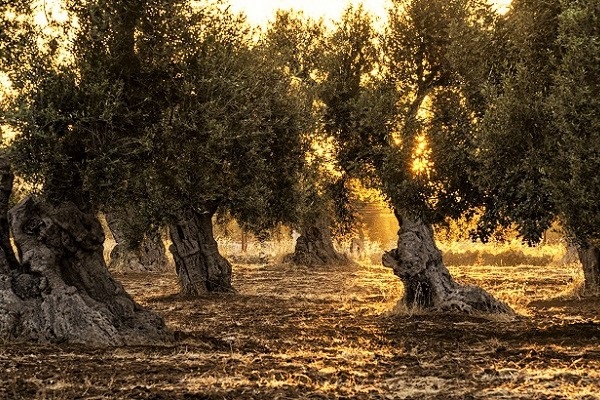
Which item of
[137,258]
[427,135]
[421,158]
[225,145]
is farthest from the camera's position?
[137,258]

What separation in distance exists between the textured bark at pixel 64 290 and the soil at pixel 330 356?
2.33 feet

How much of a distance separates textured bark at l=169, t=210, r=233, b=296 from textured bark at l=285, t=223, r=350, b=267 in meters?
18.6

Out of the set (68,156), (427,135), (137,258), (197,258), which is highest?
(427,135)

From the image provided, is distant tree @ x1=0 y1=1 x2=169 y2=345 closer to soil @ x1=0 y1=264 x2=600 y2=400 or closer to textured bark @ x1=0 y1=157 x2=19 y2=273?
textured bark @ x1=0 y1=157 x2=19 y2=273

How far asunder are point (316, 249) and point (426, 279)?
26.1m

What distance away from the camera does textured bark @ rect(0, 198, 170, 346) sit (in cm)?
1834

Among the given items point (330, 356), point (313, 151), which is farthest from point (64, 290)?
point (313, 151)

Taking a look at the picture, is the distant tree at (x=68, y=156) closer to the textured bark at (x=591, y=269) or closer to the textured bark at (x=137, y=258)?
the textured bark at (x=591, y=269)

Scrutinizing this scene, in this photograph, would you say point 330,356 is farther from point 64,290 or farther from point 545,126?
point 545,126

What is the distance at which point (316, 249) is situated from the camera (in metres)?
51.7

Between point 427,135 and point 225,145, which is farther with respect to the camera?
point 427,135

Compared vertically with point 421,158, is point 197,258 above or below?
below

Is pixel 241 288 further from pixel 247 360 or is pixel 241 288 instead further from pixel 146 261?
pixel 247 360

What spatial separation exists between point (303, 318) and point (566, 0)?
44.9ft
